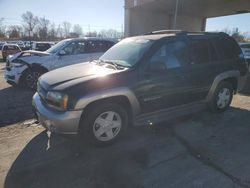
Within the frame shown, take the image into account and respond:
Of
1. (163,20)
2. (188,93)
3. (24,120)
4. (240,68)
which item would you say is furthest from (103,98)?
(163,20)

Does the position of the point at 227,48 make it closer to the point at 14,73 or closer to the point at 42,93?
the point at 42,93

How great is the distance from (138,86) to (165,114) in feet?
3.01

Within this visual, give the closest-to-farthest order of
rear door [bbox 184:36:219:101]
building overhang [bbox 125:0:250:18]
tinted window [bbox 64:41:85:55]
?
rear door [bbox 184:36:219:101] < tinted window [bbox 64:41:85:55] < building overhang [bbox 125:0:250:18]

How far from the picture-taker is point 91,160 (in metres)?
3.44

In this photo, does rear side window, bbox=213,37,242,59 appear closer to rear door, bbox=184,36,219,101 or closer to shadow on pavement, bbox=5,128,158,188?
rear door, bbox=184,36,219,101

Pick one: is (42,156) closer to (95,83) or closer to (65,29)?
(95,83)

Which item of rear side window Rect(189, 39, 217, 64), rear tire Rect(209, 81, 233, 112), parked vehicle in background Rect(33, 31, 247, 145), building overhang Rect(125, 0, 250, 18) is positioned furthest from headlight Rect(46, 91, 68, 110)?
building overhang Rect(125, 0, 250, 18)

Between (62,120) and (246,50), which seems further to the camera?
(246,50)

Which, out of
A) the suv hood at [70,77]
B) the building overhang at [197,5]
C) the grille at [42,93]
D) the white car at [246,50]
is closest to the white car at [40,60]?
the suv hood at [70,77]

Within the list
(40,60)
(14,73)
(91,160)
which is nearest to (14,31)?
(14,73)

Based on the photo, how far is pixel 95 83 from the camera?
3471 millimetres

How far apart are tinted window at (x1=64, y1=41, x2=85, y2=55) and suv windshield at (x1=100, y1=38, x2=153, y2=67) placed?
389cm

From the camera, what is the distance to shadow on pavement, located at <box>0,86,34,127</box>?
17.1 feet

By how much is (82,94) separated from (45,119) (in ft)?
2.40
